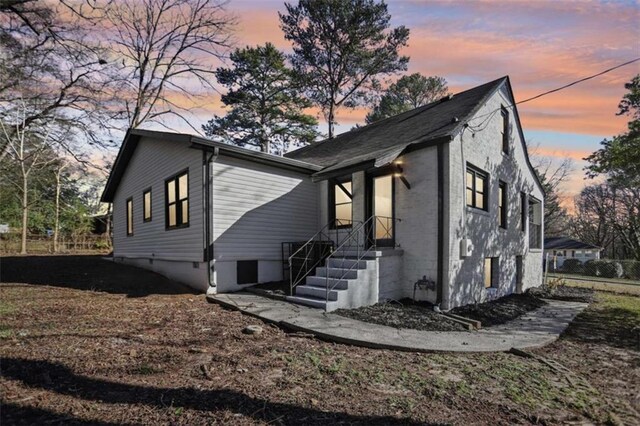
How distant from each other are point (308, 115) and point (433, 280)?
18.2 m

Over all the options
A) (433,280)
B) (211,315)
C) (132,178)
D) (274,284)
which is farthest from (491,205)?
(132,178)

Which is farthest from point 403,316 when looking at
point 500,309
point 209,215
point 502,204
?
point 502,204

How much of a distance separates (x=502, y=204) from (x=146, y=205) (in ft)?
42.6

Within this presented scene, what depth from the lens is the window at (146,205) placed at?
13180 mm

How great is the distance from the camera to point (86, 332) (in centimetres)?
540

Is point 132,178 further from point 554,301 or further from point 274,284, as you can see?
point 554,301

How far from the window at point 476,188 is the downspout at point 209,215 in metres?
6.98

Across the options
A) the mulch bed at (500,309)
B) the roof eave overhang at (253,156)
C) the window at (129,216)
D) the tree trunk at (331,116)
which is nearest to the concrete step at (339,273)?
the mulch bed at (500,309)

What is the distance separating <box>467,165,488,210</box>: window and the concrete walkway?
3487 millimetres

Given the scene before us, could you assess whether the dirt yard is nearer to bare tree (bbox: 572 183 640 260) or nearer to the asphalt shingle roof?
the asphalt shingle roof

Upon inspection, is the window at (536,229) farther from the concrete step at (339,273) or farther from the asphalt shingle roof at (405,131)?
the concrete step at (339,273)

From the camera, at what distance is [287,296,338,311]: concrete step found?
742cm

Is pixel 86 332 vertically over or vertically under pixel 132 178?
under

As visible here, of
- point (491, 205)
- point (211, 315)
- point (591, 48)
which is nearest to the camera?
point (211, 315)
